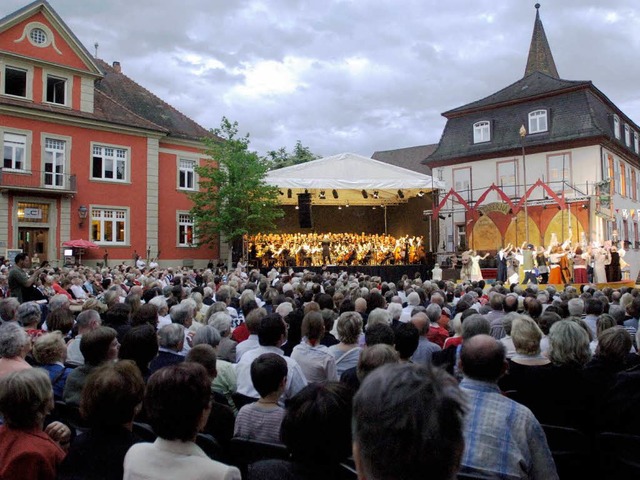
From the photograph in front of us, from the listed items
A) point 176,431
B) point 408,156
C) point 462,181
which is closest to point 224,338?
point 176,431

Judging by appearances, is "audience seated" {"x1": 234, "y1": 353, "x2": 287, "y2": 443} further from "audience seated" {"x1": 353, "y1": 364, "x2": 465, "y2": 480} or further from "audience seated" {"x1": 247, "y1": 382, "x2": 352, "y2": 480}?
"audience seated" {"x1": 353, "y1": 364, "x2": 465, "y2": 480}

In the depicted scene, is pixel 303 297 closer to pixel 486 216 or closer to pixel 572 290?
pixel 572 290

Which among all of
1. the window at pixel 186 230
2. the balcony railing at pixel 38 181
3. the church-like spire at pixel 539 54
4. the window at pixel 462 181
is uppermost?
the church-like spire at pixel 539 54

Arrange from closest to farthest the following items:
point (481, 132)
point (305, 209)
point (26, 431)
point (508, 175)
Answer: point (26, 431) → point (305, 209) → point (508, 175) → point (481, 132)

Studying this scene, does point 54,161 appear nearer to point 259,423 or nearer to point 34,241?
point 34,241

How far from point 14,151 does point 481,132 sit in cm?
2330

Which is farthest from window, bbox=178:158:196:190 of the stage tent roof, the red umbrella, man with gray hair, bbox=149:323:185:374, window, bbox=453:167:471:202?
man with gray hair, bbox=149:323:185:374

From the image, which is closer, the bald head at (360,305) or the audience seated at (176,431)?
the audience seated at (176,431)

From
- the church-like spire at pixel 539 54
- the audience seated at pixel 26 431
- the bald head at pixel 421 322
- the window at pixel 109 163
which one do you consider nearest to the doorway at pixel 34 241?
the window at pixel 109 163

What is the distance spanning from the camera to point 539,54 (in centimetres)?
3734

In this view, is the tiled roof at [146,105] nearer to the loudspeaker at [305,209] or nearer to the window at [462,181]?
the loudspeaker at [305,209]

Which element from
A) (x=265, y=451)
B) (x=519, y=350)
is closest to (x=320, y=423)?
(x=265, y=451)

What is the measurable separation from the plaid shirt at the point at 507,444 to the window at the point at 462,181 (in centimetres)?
2999

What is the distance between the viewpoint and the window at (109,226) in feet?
86.2
